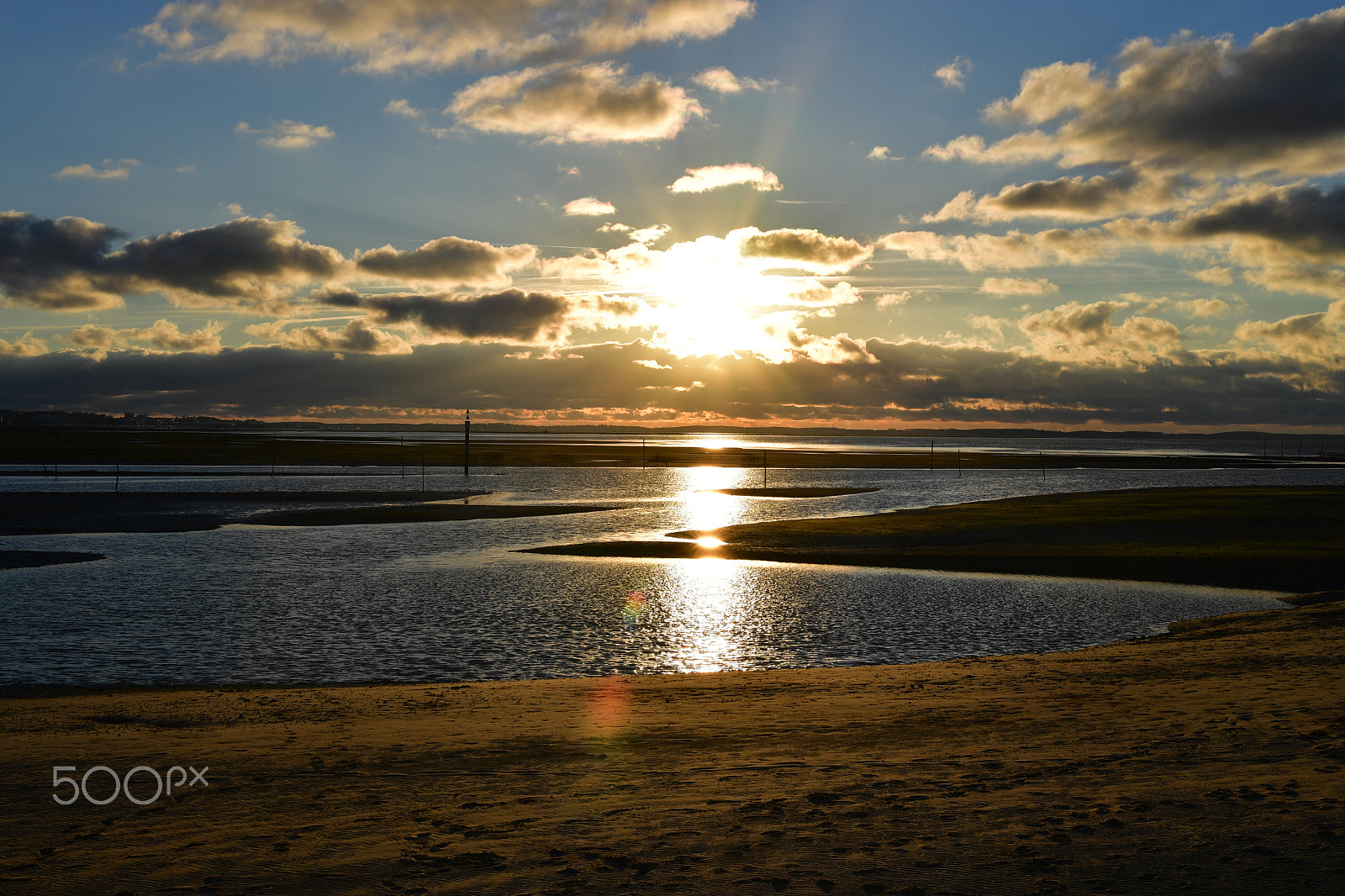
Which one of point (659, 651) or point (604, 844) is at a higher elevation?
point (604, 844)

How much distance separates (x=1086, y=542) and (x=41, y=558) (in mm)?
45687

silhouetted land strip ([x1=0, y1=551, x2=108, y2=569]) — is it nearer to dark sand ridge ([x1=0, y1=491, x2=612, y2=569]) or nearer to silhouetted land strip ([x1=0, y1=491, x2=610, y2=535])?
dark sand ridge ([x1=0, y1=491, x2=612, y2=569])

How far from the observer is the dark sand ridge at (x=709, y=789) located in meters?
7.18

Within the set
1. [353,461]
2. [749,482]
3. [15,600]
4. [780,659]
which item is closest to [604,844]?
[780,659]

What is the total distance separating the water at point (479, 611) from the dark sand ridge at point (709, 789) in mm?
3524

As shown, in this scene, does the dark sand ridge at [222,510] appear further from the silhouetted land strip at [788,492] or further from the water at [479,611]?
the silhouetted land strip at [788,492]

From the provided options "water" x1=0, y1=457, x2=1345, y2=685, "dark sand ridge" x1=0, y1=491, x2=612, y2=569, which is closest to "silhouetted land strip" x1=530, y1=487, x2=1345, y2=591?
"water" x1=0, y1=457, x2=1345, y2=685

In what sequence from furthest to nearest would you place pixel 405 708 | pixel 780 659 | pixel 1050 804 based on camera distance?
pixel 780 659 < pixel 405 708 < pixel 1050 804

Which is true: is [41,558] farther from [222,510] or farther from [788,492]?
[788,492]

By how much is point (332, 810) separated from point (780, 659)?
1173 cm

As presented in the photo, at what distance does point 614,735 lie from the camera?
11.7 m

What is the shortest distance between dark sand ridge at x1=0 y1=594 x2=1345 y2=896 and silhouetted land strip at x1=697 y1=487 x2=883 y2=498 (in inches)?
2394

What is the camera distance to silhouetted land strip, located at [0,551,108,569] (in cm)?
3222

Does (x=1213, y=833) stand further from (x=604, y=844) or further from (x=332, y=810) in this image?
(x=332, y=810)
